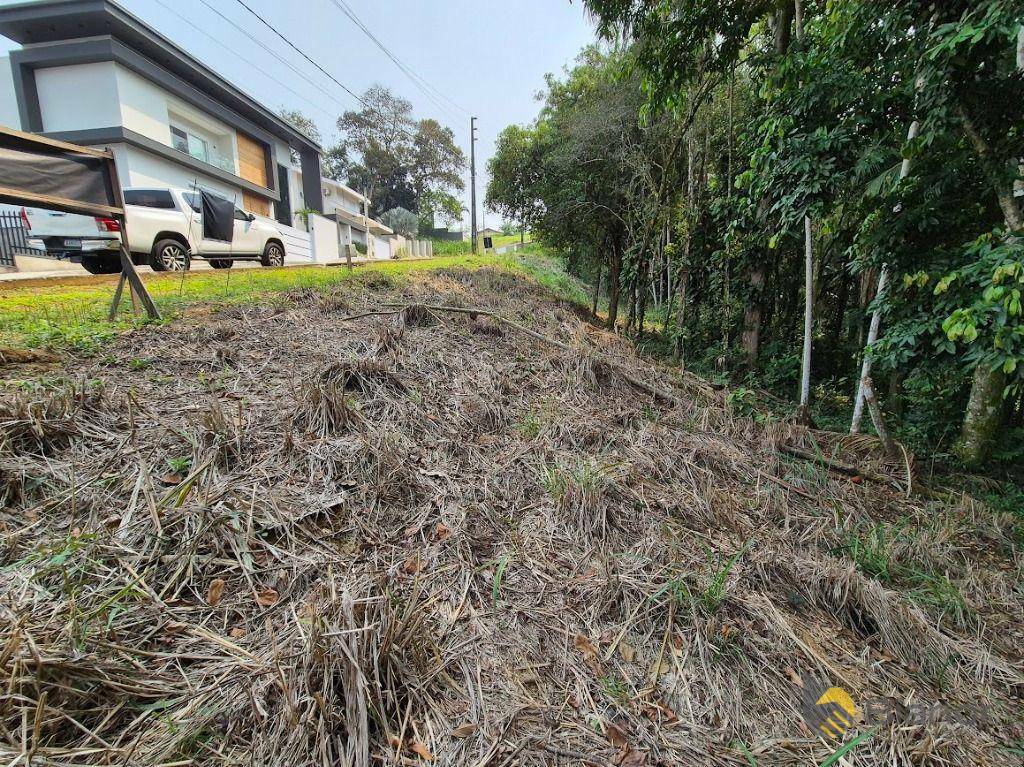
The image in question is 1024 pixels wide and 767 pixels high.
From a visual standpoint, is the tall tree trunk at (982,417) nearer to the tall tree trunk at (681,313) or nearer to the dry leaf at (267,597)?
the tall tree trunk at (681,313)

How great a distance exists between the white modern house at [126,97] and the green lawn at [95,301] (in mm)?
5577

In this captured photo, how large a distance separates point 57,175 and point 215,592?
13.2 ft

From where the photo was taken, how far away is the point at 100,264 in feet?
23.2

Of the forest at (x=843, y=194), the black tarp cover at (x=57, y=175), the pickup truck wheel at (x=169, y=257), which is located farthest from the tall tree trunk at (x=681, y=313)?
the pickup truck wheel at (x=169, y=257)

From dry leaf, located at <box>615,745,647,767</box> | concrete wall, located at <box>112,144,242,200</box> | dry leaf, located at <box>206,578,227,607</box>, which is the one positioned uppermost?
concrete wall, located at <box>112,144,242,200</box>

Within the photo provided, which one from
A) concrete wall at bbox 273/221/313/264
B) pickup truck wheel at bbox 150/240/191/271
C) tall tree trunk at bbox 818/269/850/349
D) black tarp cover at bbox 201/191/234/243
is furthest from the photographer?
concrete wall at bbox 273/221/313/264

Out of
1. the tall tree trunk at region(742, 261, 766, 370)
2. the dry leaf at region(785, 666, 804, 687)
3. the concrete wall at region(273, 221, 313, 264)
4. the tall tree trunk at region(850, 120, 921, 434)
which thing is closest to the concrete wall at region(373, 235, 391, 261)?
the concrete wall at region(273, 221, 313, 264)

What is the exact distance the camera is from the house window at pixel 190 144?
13938 mm

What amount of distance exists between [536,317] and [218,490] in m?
5.13

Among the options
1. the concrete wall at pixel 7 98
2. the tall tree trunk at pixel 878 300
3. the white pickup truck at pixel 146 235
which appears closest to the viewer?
the tall tree trunk at pixel 878 300

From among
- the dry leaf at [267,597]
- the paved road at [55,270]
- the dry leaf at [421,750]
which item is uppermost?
the paved road at [55,270]

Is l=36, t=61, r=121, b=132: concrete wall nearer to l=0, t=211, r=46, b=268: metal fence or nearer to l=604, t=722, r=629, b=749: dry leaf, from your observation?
l=0, t=211, r=46, b=268: metal fence

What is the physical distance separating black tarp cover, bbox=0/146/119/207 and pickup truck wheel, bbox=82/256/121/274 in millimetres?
4089

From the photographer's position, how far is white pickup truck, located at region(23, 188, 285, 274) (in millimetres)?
6406
